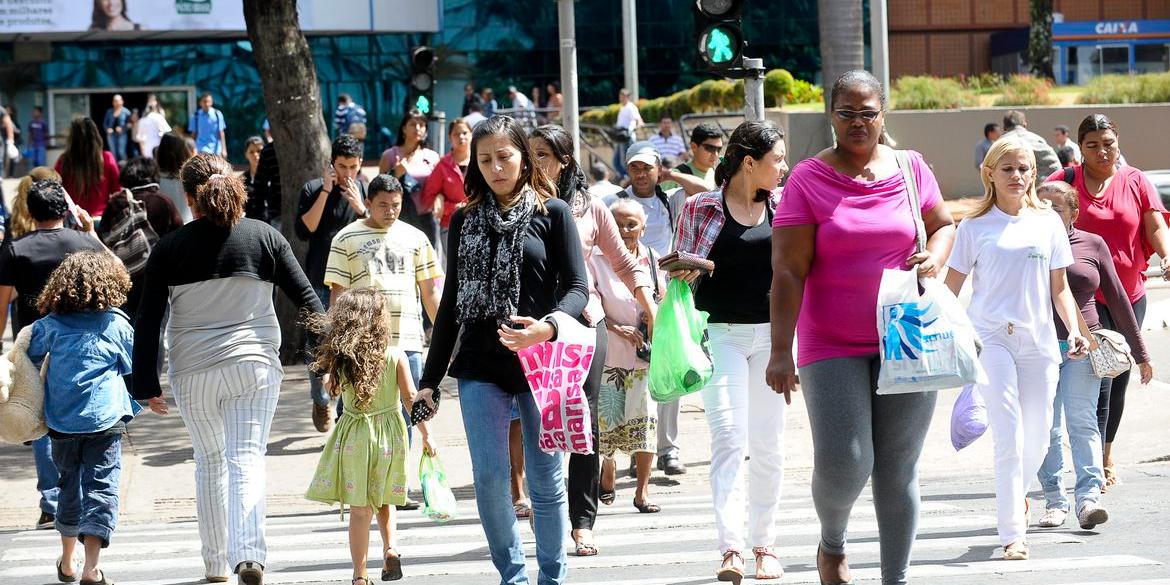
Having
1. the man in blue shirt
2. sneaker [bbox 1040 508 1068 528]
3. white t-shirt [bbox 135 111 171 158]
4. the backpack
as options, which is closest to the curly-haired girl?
the backpack

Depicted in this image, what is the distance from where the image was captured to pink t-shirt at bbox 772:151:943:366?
501cm

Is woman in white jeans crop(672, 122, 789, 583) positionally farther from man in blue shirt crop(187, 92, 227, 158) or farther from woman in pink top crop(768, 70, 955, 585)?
man in blue shirt crop(187, 92, 227, 158)

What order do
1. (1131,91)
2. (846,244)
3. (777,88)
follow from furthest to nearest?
(777,88), (1131,91), (846,244)

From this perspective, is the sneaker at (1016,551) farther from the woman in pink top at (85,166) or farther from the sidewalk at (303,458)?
the woman in pink top at (85,166)

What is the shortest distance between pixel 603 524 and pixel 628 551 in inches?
32.0

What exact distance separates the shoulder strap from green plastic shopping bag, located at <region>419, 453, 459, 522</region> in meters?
2.54

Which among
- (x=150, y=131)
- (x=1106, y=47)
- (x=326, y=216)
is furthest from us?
(x=1106, y=47)

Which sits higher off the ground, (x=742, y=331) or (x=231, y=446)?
(x=742, y=331)

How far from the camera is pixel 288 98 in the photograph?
13266 millimetres

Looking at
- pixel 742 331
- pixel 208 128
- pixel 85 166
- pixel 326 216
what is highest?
pixel 208 128

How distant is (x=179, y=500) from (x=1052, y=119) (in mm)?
20974

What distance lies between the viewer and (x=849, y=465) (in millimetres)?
5035

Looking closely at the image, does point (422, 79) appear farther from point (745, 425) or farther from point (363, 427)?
point (745, 425)

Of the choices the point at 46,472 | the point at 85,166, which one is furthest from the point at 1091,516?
the point at 85,166
